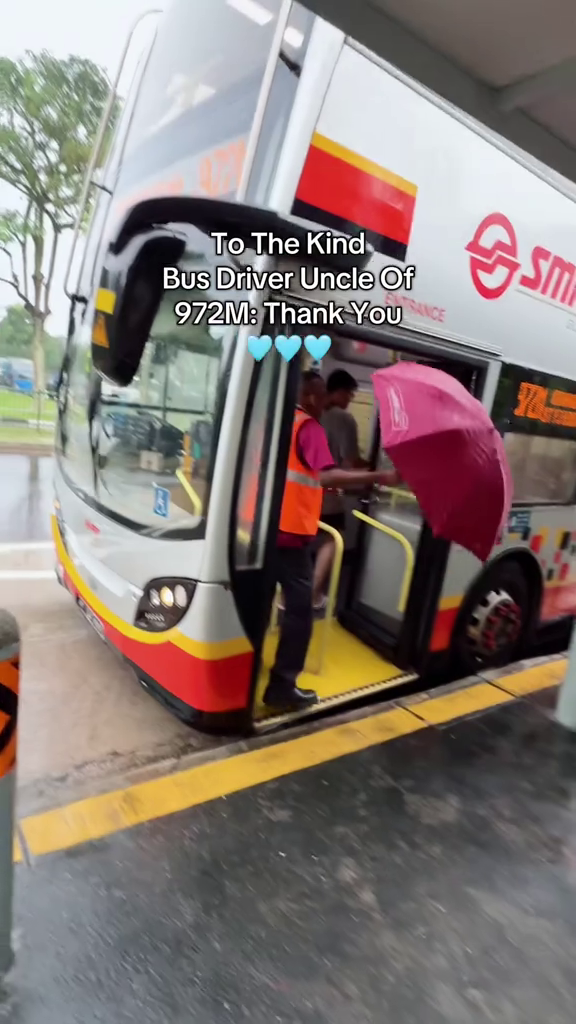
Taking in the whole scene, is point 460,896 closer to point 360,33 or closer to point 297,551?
point 297,551

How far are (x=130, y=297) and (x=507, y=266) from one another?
216 cm

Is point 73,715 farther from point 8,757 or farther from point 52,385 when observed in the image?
point 52,385

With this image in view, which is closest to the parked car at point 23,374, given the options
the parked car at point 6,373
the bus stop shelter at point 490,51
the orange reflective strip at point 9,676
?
the parked car at point 6,373

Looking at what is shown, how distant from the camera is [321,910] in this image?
7.20 ft

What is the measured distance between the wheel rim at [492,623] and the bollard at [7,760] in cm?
309

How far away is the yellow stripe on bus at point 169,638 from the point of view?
9.45ft

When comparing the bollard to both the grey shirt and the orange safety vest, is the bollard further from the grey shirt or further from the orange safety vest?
the grey shirt

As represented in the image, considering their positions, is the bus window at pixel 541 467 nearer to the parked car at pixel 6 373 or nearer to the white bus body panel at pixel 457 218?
the white bus body panel at pixel 457 218

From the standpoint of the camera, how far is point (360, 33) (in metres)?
1.88

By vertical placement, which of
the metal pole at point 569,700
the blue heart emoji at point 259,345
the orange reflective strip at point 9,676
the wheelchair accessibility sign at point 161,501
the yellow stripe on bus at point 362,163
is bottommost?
the metal pole at point 569,700

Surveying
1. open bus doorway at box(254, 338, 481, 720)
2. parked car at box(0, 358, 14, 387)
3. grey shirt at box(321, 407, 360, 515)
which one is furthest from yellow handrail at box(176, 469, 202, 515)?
parked car at box(0, 358, 14, 387)

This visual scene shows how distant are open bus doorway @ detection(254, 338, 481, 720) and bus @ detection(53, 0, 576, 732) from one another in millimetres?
25

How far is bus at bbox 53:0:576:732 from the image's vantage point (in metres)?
2.63

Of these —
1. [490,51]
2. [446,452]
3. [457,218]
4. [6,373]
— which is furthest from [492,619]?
[6,373]
